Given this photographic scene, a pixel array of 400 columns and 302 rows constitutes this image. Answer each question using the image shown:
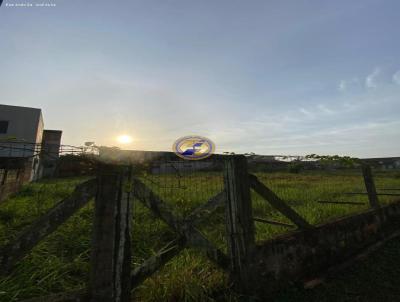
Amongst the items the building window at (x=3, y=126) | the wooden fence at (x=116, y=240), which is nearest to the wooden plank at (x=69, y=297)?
the wooden fence at (x=116, y=240)

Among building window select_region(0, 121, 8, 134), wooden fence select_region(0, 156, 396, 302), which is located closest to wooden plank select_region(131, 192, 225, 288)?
wooden fence select_region(0, 156, 396, 302)

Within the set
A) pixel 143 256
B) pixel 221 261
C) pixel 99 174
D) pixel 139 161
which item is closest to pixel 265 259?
pixel 221 261

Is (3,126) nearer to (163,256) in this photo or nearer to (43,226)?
(43,226)

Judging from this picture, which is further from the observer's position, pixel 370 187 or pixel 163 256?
pixel 370 187

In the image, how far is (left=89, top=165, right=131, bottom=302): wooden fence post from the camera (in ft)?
6.24

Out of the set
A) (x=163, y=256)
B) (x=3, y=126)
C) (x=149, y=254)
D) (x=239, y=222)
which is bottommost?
(x=149, y=254)

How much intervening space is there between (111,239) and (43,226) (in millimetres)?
536

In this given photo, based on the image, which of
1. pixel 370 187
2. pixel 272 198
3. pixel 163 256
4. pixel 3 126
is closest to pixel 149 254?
pixel 163 256

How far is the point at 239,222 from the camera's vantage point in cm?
287

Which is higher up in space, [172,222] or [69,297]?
[172,222]

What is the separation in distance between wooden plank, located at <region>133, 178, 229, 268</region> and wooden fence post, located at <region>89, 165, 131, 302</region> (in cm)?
14

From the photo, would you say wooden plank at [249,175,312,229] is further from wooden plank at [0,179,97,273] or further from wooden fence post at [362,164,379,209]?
wooden fence post at [362,164,379,209]

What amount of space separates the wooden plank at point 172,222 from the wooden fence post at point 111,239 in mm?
135

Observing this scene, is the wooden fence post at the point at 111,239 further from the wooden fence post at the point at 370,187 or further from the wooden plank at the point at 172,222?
the wooden fence post at the point at 370,187
